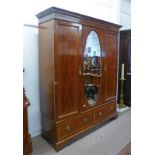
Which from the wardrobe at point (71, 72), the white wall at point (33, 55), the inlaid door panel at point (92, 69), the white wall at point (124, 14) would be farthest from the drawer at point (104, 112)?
the white wall at point (124, 14)

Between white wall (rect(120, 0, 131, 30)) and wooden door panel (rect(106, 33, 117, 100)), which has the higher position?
white wall (rect(120, 0, 131, 30))

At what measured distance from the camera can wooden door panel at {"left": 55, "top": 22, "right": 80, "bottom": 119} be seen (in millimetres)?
2211

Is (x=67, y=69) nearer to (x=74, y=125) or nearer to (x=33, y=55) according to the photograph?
(x=33, y=55)

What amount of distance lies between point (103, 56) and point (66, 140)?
1.52 metres

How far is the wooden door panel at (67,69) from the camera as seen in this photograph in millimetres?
2211

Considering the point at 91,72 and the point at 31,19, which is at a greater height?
the point at 31,19

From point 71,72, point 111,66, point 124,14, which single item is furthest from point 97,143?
point 124,14

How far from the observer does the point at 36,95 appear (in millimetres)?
2711

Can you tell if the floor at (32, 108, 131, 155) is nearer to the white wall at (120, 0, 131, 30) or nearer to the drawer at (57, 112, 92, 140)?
the drawer at (57, 112, 92, 140)

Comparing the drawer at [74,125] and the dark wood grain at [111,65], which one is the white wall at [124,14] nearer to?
the dark wood grain at [111,65]

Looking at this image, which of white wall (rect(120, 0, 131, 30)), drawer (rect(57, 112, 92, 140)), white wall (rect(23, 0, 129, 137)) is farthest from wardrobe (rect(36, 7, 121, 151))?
white wall (rect(120, 0, 131, 30))
